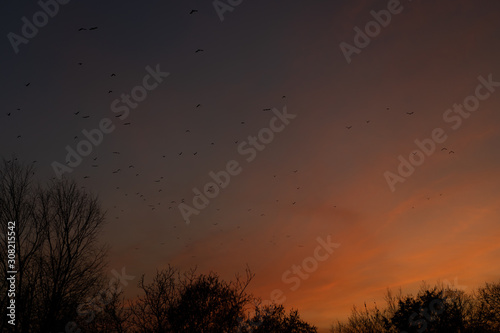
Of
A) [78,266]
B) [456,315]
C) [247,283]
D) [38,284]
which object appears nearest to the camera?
[38,284]

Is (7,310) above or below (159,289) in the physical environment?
below

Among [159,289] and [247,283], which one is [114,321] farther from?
[247,283]

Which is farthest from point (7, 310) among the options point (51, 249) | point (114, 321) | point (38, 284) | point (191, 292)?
point (191, 292)

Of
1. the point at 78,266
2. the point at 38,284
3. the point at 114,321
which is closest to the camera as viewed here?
the point at 38,284

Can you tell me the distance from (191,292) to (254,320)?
202 inches

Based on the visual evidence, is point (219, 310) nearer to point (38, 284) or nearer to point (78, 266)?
point (78, 266)

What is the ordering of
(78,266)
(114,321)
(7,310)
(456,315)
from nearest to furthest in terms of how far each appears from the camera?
(7,310) < (78,266) < (114,321) < (456,315)

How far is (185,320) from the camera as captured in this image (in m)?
26.1

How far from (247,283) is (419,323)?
28915mm

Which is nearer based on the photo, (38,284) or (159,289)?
(38,284)

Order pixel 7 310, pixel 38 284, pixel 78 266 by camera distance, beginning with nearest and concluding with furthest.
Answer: pixel 7 310 < pixel 38 284 < pixel 78 266

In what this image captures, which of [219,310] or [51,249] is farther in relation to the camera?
[219,310]

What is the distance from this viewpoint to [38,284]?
826 inches

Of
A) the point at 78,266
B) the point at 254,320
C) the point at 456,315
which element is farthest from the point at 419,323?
the point at 78,266
